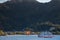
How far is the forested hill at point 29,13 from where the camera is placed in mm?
3672

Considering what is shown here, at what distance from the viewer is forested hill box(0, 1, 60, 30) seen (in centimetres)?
367

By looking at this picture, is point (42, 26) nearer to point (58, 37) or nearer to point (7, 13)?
point (58, 37)

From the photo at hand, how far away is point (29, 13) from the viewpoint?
367 centimetres

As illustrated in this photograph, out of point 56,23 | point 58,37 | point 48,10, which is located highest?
point 48,10

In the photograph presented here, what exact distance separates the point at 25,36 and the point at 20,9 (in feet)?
1.66

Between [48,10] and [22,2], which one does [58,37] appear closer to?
[48,10]

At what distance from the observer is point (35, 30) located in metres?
3.68

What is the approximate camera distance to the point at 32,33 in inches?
144

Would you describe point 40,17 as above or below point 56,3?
below

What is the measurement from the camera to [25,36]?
144 inches

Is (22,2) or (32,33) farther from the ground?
(22,2)

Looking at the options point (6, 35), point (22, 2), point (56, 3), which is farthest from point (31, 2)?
point (6, 35)

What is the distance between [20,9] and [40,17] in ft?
1.30

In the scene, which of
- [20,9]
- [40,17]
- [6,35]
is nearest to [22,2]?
[20,9]
